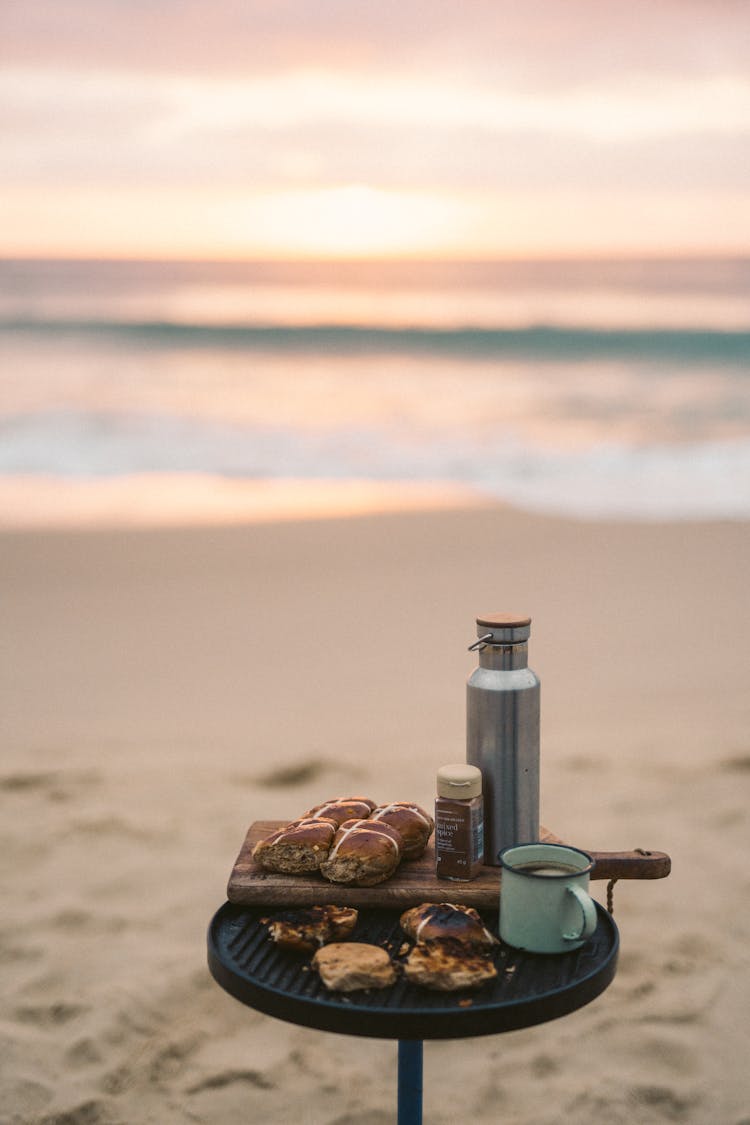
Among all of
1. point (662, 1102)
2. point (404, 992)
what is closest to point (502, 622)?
point (404, 992)

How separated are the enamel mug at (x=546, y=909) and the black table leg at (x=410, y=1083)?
0.88 feet

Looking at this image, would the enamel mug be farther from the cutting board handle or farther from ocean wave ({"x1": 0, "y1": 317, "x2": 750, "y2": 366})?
ocean wave ({"x1": 0, "y1": 317, "x2": 750, "y2": 366})

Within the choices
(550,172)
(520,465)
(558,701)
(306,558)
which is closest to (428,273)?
(550,172)

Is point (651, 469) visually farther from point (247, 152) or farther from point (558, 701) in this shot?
point (247, 152)

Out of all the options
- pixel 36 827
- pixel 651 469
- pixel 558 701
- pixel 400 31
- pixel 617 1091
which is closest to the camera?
pixel 617 1091

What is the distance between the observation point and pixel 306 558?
8.15 m

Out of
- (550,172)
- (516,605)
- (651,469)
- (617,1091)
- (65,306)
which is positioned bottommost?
(617,1091)

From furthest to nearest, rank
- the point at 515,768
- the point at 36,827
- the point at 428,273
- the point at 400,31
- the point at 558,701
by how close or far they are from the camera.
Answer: the point at 428,273 < the point at 400,31 < the point at 558,701 < the point at 36,827 < the point at 515,768

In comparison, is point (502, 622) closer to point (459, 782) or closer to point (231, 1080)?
point (459, 782)

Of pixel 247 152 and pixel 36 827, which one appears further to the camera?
pixel 247 152

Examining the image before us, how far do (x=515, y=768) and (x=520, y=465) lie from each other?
990 cm

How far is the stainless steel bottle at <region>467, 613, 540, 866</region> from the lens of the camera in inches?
82.2

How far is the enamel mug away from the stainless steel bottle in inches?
7.5

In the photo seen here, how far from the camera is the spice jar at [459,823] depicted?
6.58 feet
